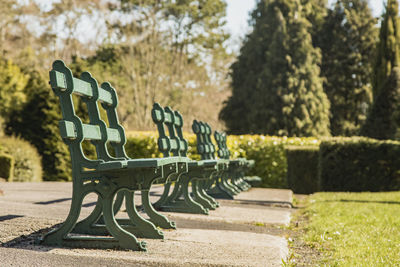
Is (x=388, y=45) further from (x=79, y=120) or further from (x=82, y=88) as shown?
(x=79, y=120)

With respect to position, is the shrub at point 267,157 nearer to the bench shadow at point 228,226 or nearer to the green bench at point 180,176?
the green bench at point 180,176

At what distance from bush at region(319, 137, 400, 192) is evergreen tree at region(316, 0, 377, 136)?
69.1 feet

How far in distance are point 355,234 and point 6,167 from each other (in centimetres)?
927

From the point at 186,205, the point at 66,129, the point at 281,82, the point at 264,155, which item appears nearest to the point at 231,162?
the point at 186,205

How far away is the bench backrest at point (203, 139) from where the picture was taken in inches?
300

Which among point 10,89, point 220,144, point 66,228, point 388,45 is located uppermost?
point 388,45

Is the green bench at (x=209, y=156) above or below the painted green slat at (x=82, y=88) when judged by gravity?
below

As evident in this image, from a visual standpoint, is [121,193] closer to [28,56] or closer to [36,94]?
[36,94]

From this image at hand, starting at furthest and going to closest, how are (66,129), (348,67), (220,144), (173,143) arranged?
(348,67)
(220,144)
(173,143)
(66,129)

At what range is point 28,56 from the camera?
22984 mm

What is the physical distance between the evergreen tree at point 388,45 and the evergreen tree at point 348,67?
7.50 meters

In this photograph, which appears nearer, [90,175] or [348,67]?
[90,175]

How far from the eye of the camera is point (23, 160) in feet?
43.1

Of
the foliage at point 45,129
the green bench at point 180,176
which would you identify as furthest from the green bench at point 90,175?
the foliage at point 45,129
